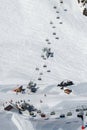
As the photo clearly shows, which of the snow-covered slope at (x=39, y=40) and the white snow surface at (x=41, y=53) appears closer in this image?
the white snow surface at (x=41, y=53)

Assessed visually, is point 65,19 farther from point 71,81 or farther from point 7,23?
point 71,81

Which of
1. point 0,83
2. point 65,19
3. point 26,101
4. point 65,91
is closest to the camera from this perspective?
point 26,101

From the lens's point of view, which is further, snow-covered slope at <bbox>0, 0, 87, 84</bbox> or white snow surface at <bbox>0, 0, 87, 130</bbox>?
snow-covered slope at <bbox>0, 0, 87, 84</bbox>

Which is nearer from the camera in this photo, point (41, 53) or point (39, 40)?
point (41, 53)

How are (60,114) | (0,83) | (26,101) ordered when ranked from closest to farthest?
(60,114)
(26,101)
(0,83)

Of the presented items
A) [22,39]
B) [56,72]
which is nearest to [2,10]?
[22,39]

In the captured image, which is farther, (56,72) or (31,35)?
(31,35)
